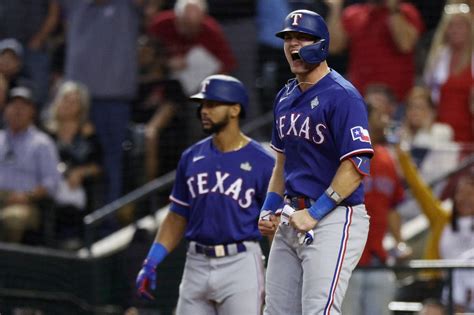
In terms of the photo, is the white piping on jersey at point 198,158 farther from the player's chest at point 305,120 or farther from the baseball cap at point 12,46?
the baseball cap at point 12,46

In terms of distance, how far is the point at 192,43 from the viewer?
423 inches

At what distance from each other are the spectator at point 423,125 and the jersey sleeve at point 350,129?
4.11 m

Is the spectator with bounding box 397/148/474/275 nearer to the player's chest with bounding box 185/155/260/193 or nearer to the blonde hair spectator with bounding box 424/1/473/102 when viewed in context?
the blonde hair spectator with bounding box 424/1/473/102

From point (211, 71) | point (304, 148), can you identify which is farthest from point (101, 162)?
point (304, 148)

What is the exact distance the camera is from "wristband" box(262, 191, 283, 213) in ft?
20.4

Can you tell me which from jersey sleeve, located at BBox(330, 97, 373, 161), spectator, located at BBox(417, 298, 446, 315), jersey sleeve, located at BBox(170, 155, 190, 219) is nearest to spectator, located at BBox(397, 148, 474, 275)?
spectator, located at BBox(417, 298, 446, 315)

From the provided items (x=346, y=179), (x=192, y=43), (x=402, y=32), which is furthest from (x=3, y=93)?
(x=346, y=179)

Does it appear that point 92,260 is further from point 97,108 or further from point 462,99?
point 462,99

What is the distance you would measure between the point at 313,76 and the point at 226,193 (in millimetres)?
1447

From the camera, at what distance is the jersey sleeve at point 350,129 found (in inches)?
230

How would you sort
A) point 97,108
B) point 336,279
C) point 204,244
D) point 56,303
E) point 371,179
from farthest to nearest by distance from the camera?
point 97,108 < point 56,303 < point 371,179 < point 204,244 < point 336,279

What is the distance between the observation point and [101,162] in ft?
34.6

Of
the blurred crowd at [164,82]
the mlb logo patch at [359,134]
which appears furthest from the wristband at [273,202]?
the blurred crowd at [164,82]

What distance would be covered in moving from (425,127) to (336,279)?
4.42 meters
